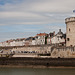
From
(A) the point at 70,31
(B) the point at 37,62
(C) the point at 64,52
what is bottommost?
(B) the point at 37,62

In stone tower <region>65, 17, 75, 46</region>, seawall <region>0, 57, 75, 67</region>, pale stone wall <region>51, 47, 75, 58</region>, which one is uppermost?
stone tower <region>65, 17, 75, 46</region>

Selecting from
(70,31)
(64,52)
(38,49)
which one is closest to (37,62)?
(64,52)

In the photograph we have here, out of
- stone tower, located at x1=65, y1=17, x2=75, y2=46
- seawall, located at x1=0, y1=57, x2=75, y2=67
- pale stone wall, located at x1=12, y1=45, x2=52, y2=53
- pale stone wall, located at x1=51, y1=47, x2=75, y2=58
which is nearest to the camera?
seawall, located at x1=0, y1=57, x2=75, y2=67

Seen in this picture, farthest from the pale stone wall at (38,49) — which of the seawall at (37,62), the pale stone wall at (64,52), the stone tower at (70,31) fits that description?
the seawall at (37,62)

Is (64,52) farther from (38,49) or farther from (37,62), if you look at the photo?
(38,49)

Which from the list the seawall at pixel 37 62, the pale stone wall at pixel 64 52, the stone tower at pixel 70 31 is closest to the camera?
the seawall at pixel 37 62

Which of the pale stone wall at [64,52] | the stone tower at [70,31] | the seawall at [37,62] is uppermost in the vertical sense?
the stone tower at [70,31]

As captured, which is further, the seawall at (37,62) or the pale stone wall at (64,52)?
the pale stone wall at (64,52)

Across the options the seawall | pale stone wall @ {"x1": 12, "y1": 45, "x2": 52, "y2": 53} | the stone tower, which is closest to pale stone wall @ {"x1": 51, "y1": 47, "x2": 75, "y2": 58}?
the seawall

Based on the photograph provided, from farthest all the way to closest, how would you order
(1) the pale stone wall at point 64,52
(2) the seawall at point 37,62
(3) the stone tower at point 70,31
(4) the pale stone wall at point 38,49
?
(4) the pale stone wall at point 38,49, (3) the stone tower at point 70,31, (1) the pale stone wall at point 64,52, (2) the seawall at point 37,62

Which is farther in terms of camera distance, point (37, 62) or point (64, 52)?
point (64, 52)

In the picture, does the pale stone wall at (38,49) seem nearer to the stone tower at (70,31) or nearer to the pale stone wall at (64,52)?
the stone tower at (70,31)

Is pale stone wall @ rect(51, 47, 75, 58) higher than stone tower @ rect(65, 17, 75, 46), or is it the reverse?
stone tower @ rect(65, 17, 75, 46)

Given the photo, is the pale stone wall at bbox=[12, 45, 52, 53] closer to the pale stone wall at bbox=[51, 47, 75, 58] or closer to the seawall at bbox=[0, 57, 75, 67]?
the pale stone wall at bbox=[51, 47, 75, 58]
